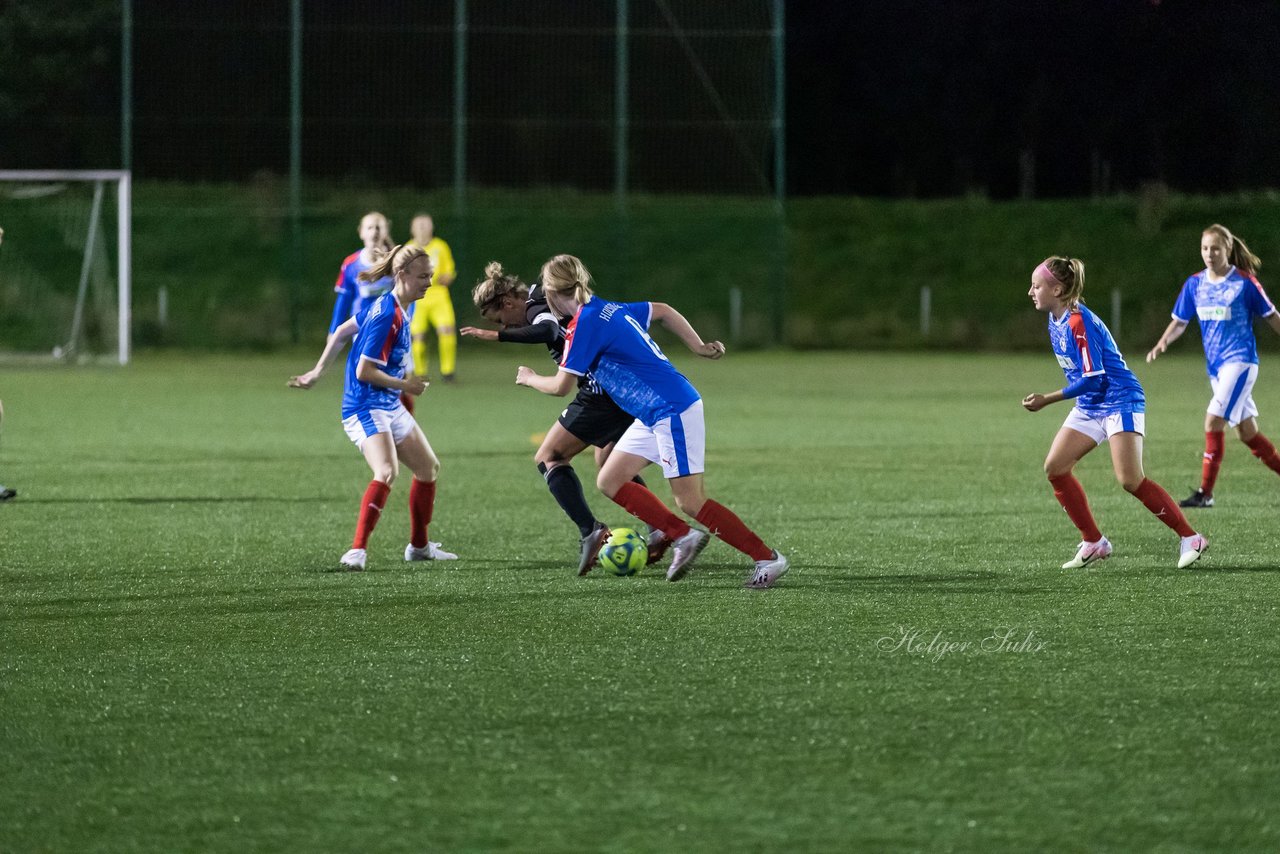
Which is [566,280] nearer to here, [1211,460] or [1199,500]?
[1199,500]

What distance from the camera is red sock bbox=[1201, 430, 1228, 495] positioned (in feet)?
34.8

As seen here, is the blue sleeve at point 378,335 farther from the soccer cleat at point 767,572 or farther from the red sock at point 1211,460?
the red sock at point 1211,460

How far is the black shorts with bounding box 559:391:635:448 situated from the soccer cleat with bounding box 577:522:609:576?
42cm

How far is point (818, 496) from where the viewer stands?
1112 cm

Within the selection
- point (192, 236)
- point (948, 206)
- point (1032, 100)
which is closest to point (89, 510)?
point (192, 236)

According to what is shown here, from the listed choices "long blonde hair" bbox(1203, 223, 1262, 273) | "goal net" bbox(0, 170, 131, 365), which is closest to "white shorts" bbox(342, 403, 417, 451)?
"long blonde hair" bbox(1203, 223, 1262, 273)

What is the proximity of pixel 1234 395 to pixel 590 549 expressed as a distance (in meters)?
4.52

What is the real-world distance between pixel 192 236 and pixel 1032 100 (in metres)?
22.0

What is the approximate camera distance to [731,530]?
757cm

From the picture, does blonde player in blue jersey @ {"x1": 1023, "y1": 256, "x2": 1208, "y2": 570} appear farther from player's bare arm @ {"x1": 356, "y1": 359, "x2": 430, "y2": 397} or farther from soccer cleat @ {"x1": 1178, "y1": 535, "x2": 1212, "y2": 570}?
player's bare arm @ {"x1": 356, "y1": 359, "x2": 430, "y2": 397}

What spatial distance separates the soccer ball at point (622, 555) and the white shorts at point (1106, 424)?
189 centimetres

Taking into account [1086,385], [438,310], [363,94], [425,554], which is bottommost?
[425,554]

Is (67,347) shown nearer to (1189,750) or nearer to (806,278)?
(806,278)

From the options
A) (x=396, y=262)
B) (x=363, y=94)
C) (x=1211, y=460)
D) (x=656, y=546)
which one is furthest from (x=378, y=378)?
(x=363, y=94)
